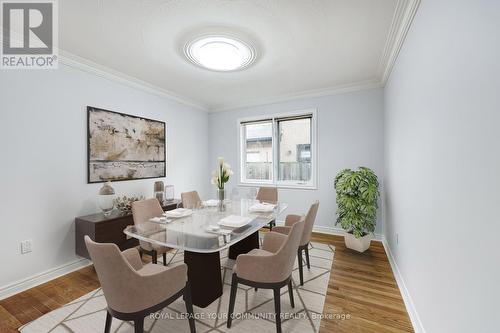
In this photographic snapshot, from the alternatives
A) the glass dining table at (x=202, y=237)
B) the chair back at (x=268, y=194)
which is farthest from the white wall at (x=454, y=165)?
the chair back at (x=268, y=194)

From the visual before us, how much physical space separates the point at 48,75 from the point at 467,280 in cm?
399

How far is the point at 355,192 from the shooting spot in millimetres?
3047

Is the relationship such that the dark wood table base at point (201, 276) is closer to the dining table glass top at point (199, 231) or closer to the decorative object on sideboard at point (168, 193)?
the dining table glass top at point (199, 231)

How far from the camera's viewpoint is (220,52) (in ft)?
7.79

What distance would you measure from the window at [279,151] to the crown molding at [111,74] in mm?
1672

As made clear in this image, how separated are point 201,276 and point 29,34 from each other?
3017 mm

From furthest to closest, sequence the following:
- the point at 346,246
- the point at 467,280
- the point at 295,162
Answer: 1. the point at 295,162
2. the point at 346,246
3. the point at 467,280

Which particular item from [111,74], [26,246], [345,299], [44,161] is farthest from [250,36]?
[26,246]

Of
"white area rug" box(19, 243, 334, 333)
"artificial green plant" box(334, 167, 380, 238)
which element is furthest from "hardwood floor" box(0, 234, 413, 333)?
"artificial green plant" box(334, 167, 380, 238)

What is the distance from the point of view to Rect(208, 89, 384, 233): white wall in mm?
3547

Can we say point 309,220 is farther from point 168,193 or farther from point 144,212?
point 168,193

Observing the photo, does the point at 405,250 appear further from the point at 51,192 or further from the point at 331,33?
the point at 51,192

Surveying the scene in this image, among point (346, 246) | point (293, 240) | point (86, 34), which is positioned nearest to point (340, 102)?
point (346, 246)

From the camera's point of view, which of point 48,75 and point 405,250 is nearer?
point 405,250
